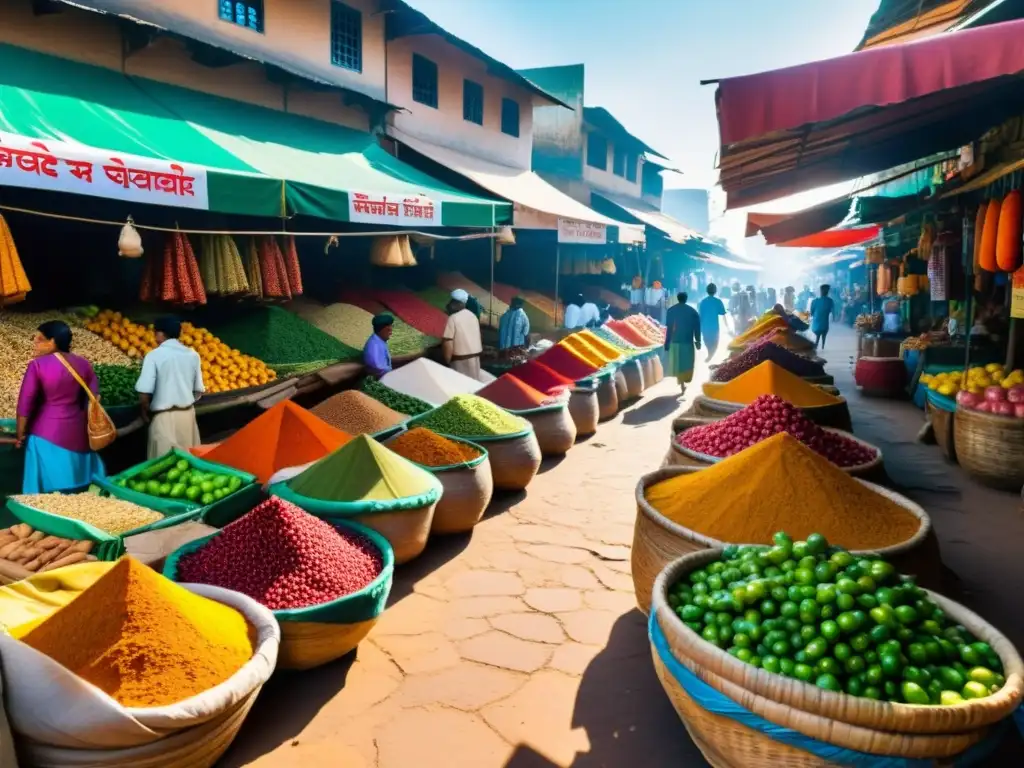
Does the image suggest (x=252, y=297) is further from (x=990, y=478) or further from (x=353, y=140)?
(x=990, y=478)

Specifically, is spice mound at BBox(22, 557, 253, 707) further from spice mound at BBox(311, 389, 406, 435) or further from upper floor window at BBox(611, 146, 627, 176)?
upper floor window at BBox(611, 146, 627, 176)

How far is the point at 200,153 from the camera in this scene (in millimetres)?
5980

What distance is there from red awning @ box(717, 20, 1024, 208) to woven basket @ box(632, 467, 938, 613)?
1.78m

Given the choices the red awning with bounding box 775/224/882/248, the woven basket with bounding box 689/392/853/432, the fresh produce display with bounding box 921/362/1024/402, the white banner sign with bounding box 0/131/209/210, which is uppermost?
the red awning with bounding box 775/224/882/248

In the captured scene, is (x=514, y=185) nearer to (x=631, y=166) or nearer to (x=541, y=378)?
(x=541, y=378)

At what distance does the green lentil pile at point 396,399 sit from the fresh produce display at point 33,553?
9.80ft

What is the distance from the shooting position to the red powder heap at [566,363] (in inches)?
327

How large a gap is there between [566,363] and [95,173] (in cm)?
525

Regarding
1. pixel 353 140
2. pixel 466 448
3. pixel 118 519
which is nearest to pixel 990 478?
pixel 466 448

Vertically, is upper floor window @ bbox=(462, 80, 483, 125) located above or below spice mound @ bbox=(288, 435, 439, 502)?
above

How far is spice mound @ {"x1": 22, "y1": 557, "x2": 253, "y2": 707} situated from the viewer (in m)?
2.24

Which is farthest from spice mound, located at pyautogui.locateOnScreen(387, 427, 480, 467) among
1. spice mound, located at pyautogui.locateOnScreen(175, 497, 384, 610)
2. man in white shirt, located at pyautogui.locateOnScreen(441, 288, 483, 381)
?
man in white shirt, located at pyautogui.locateOnScreen(441, 288, 483, 381)

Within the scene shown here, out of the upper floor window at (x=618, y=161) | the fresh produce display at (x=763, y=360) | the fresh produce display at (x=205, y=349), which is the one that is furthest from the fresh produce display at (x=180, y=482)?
the upper floor window at (x=618, y=161)

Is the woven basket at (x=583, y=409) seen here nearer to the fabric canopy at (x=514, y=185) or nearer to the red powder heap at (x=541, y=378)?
the red powder heap at (x=541, y=378)
